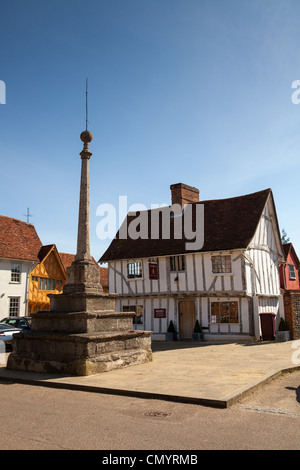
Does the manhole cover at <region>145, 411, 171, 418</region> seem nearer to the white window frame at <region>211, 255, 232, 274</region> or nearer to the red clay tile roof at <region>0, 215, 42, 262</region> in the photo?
the white window frame at <region>211, 255, 232, 274</region>

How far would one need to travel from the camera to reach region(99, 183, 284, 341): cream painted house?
18891 mm

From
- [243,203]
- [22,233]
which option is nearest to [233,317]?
[243,203]

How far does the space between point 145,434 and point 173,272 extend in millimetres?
16243

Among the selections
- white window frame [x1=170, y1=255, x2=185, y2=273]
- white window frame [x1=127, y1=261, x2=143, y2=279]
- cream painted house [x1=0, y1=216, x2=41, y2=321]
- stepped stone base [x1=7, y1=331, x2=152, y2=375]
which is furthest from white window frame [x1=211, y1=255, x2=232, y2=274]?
cream painted house [x1=0, y1=216, x2=41, y2=321]

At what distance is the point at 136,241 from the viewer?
2336 centimetres

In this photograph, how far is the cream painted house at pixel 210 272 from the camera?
62.0ft

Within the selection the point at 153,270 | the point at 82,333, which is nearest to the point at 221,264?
the point at 153,270

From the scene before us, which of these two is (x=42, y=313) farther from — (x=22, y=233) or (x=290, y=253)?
(x=290, y=253)

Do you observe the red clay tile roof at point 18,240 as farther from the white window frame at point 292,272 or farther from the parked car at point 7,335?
the white window frame at point 292,272

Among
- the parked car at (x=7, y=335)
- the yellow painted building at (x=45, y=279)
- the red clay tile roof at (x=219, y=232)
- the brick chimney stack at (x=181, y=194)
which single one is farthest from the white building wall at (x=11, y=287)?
the brick chimney stack at (x=181, y=194)

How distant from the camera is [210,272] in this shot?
1955 cm

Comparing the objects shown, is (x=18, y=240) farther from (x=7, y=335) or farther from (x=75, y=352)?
(x=75, y=352)

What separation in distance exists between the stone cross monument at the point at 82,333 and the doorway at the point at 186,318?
10.4m

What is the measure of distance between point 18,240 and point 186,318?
49.2ft
